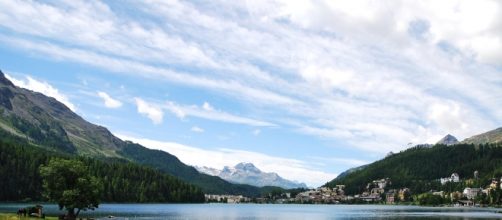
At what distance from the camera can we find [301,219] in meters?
180

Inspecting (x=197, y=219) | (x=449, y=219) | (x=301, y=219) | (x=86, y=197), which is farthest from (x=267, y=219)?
(x=86, y=197)

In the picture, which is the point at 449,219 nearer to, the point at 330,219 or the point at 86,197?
the point at 330,219

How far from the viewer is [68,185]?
4306 inches

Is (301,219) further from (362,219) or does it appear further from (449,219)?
(449,219)

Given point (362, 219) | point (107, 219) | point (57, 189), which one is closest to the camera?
point (57, 189)

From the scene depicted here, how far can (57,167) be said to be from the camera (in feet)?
356

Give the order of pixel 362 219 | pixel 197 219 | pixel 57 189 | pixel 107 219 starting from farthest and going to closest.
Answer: pixel 362 219
pixel 197 219
pixel 107 219
pixel 57 189

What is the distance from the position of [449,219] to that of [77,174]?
110166 mm

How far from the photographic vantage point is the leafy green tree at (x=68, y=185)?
351 feet

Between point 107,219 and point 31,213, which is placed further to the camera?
point 107,219

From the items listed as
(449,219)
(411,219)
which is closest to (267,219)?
(411,219)

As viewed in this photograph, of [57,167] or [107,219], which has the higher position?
[57,167]

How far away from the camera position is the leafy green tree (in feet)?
351

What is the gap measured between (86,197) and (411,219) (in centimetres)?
10117
